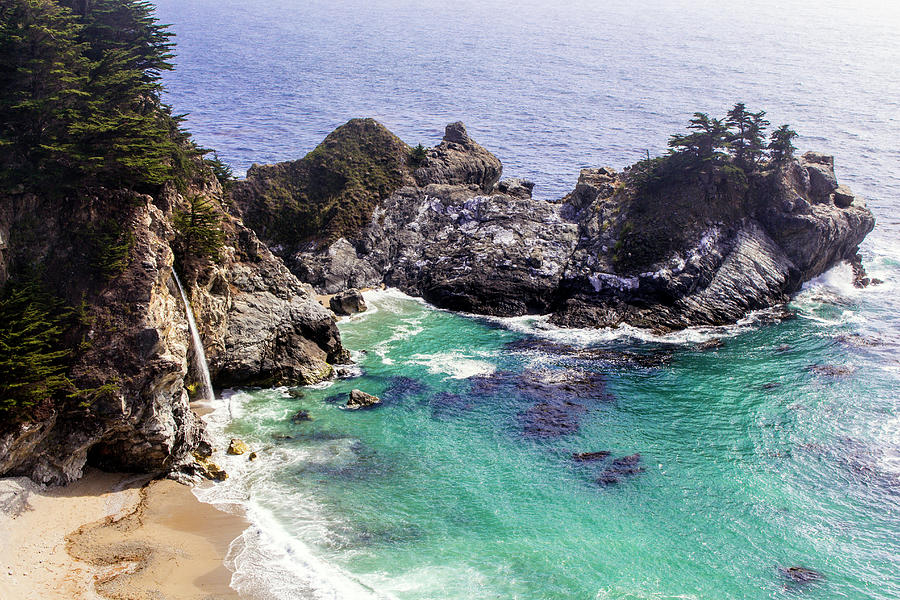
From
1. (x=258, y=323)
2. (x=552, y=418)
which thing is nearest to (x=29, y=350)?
(x=258, y=323)

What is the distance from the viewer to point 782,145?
179 feet

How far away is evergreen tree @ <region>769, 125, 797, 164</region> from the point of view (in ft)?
179

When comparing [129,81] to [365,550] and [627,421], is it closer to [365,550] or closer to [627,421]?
[365,550]

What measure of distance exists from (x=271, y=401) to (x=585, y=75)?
112m

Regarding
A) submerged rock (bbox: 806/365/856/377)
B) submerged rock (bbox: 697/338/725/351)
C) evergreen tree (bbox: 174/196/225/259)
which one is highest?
evergreen tree (bbox: 174/196/225/259)

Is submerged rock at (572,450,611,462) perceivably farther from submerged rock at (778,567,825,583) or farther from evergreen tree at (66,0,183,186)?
evergreen tree at (66,0,183,186)

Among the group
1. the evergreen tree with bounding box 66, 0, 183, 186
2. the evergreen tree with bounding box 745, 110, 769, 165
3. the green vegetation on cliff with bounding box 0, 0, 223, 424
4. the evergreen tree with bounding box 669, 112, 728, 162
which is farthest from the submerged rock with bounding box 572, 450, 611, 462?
the evergreen tree with bounding box 745, 110, 769, 165

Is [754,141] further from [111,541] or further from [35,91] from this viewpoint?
[111,541]

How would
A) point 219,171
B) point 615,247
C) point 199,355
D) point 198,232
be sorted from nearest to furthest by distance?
point 198,232
point 199,355
point 219,171
point 615,247

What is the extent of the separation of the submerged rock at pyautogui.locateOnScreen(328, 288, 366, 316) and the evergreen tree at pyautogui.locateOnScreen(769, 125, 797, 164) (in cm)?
3463

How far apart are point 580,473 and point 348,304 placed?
79.4 feet

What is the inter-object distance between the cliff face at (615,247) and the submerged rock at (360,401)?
15.4 meters

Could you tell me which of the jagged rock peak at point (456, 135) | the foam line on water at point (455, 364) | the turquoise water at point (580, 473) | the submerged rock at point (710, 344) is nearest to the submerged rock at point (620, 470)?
the turquoise water at point (580, 473)

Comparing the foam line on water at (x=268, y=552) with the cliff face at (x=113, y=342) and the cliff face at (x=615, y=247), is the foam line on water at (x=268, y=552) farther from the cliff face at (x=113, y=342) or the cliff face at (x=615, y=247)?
the cliff face at (x=615, y=247)
